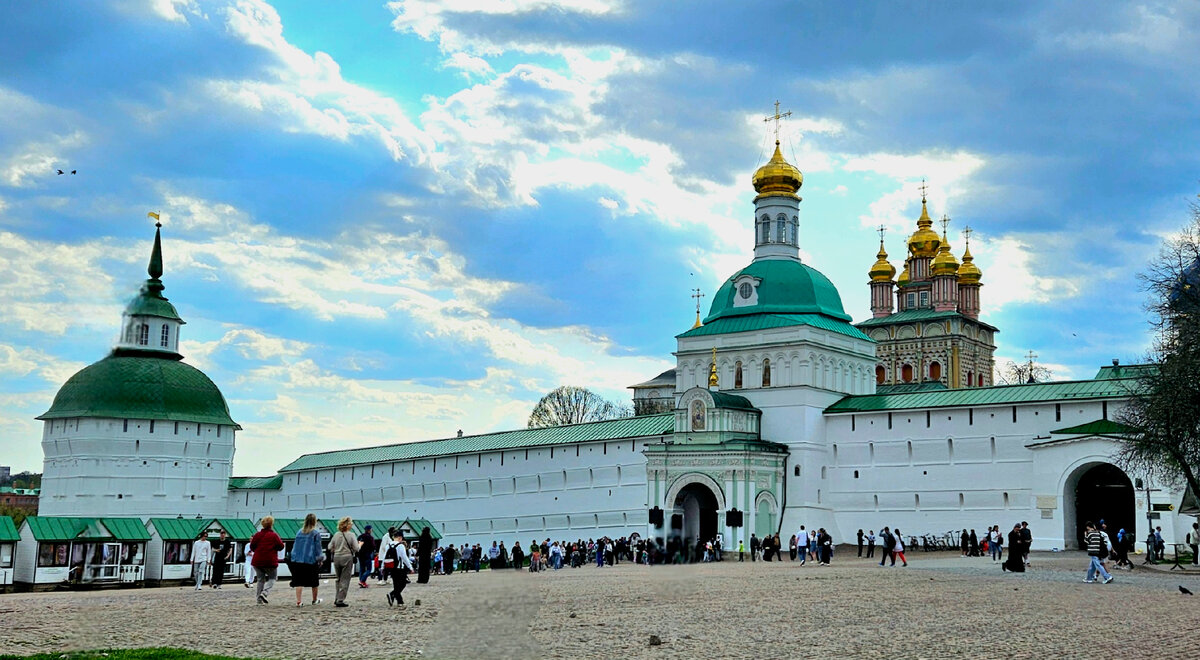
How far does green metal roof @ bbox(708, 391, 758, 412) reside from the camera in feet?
168

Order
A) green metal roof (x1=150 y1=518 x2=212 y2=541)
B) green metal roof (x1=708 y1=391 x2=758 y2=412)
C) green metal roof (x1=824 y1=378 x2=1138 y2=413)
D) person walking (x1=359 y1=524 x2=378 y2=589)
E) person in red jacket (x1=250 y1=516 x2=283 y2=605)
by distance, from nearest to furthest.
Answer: person in red jacket (x1=250 y1=516 x2=283 y2=605) < person walking (x1=359 y1=524 x2=378 y2=589) < green metal roof (x1=150 y1=518 x2=212 y2=541) < green metal roof (x1=824 y1=378 x2=1138 y2=413) < green metal roof (x1=708 y1=391 x2=758 y2=412)

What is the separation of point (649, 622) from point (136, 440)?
6355 cm

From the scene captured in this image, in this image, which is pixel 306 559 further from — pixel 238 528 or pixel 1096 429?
pixel 1096 429

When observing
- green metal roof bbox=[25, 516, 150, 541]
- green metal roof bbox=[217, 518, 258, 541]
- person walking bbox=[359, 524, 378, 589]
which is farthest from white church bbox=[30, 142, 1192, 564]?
person walking bbox=[359, 524, 378, 589]

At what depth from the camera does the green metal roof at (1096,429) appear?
43312 mm

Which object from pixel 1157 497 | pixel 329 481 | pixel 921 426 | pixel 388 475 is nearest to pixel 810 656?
pixel 1157 497

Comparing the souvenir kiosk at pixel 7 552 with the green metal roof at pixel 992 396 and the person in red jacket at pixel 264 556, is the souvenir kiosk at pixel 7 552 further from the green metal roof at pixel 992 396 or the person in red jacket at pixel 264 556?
the green metal roof at pixel 992 396

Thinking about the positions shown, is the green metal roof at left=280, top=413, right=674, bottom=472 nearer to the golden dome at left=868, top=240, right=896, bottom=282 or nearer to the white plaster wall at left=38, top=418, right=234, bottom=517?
the white plaster wall at left=38, top=418, right=234, bottom=517

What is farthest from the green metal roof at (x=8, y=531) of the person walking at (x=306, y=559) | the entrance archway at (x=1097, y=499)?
the entrance archway at (x=1097, y=499)

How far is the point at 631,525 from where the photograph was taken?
54281mm

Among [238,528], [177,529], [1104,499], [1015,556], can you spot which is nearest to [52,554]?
[177,529]

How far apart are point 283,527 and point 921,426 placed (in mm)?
24433

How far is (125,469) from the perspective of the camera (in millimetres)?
72812

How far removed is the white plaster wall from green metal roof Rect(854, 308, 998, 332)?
41.4 m
